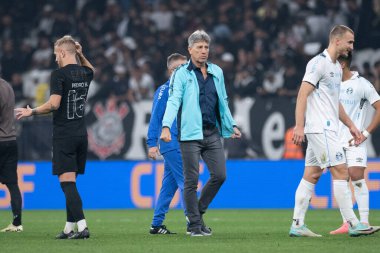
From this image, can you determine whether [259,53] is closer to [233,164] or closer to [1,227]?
[233,164]

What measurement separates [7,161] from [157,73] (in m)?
10.2

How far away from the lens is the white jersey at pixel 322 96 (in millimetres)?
10344

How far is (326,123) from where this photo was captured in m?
10.4

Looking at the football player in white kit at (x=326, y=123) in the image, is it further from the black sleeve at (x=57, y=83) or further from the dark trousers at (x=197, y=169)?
the black sleeve at (x=57, y=83)

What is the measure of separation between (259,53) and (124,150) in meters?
5.09

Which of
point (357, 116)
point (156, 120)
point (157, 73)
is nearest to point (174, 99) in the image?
point (156, 120)

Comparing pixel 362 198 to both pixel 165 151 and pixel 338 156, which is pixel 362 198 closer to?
pixel 338 156

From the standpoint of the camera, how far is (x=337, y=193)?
34.3 ft

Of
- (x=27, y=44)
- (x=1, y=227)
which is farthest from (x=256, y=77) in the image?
(x=1, y=227)

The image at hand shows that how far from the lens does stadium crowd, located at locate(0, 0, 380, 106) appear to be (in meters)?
21.9

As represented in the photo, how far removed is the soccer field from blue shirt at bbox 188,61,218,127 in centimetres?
137

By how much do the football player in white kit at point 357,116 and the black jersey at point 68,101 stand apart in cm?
336

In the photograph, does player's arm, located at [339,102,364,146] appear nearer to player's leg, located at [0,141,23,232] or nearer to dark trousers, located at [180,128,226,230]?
dark trousers, located at [180,128,226,230]

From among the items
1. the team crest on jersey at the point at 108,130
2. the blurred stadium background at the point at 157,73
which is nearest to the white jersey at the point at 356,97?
the blurred stadium background at the point at 157,73
